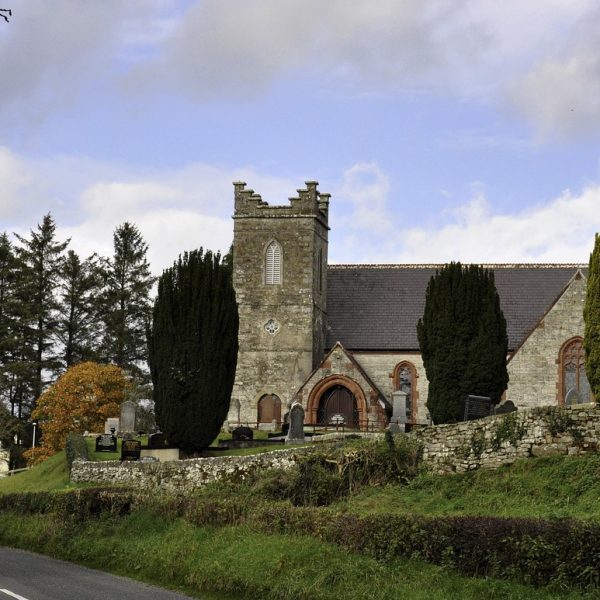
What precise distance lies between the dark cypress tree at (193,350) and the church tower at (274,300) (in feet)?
46.6

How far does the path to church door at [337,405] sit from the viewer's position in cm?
5334

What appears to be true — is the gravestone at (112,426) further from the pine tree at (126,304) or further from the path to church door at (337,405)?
the pine tree at (126,304)

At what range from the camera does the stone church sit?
53531mm

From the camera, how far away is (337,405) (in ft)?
176

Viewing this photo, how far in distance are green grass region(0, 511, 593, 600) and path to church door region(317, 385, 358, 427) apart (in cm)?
2691

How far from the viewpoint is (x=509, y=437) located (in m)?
28.2

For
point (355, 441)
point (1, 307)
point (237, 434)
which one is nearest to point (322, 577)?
point (355, 441)

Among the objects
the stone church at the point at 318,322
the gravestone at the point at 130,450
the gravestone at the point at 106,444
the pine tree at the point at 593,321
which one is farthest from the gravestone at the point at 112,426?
the pine tree at the point at 593,321

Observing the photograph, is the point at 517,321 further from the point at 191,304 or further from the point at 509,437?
the point at 509,437

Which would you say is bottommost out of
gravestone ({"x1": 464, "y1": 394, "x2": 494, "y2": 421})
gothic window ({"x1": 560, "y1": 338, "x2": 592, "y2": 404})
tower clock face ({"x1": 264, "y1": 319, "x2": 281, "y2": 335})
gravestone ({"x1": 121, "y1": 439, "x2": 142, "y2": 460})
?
gravestone ({"x1": 121, "y1": 439, "x2": 142, "y2": 460})

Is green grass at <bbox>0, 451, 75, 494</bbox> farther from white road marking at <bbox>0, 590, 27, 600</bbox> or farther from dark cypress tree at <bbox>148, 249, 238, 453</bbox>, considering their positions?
white road marking at <bbox>0, 590, 27, 600</bbox>

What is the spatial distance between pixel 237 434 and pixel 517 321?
58.6 feet

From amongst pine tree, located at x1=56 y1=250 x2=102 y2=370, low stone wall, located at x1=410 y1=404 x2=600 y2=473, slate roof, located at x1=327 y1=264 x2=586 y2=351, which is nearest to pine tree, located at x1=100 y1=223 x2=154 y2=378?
pine tree, located at x1=56 y1=250 x2=102 y2=370

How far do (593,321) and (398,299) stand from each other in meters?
28.9
